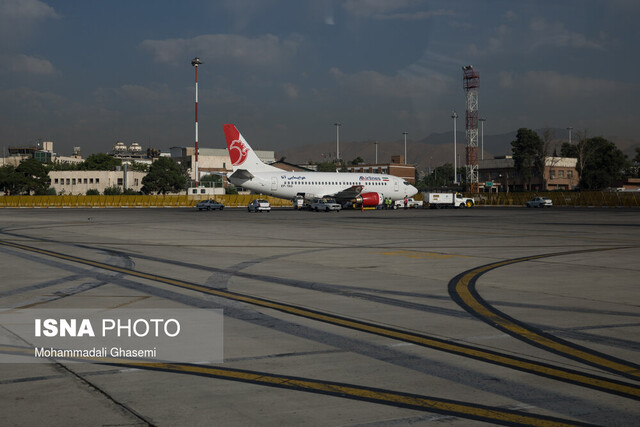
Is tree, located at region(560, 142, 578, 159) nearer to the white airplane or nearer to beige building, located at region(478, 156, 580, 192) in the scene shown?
beige building, located at region(478, 156, 580, 192)

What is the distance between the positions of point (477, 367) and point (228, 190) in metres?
160

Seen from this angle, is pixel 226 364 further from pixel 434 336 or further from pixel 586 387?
pixel 586 387

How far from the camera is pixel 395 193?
257ft

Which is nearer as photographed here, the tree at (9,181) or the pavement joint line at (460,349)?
the pavement joint line at (460,349)

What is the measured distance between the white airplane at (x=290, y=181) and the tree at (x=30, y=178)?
296 ft

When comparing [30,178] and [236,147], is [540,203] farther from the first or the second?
[30,178]

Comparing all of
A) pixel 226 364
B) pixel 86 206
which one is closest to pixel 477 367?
pixel 226 364

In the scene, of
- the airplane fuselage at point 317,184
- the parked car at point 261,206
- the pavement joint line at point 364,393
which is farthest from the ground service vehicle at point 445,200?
the pavement joint line at point 364,393

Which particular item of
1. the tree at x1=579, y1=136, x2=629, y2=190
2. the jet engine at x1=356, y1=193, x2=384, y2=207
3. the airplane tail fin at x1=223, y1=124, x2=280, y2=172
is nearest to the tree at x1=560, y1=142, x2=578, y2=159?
the tree at x1=579, y1=136, x2=629, y2=190

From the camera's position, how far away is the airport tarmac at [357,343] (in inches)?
236

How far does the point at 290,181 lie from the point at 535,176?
3842 inches

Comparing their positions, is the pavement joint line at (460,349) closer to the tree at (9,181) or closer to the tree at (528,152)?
the tree at (528,152)

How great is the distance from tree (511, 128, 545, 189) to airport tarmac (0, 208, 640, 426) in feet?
433
